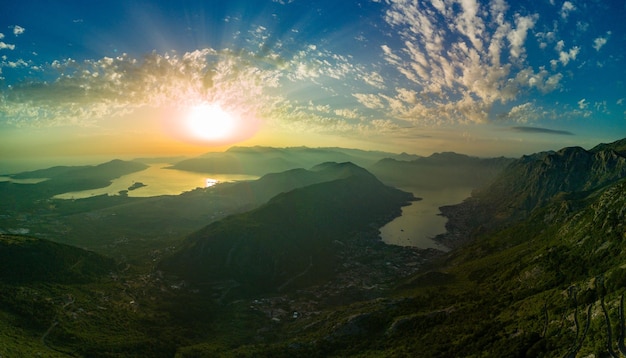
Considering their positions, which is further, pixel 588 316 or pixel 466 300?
pixel 466 300

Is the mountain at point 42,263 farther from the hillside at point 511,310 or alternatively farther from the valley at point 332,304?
the hillside at point 511,310

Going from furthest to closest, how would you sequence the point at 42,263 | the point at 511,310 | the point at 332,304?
the point at 332,304, the point at 42,263, the point at 511,310

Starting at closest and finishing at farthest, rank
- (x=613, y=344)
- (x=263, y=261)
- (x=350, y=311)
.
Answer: (x=613, y=344) < (x=350, y=311) < (x=263, y=261)

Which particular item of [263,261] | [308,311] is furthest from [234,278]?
[308,311]

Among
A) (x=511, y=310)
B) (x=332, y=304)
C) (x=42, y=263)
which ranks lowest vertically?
(x=332, y=304)

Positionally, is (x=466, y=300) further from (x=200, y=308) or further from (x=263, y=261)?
(x=263, y=261)

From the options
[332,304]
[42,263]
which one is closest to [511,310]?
[332,304]

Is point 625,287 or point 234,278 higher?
point 625,287

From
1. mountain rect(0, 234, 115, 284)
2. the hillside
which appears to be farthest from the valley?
mountain rect(0, 234, 115, 284)

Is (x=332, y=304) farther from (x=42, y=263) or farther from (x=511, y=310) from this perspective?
(x=42, y=263)
